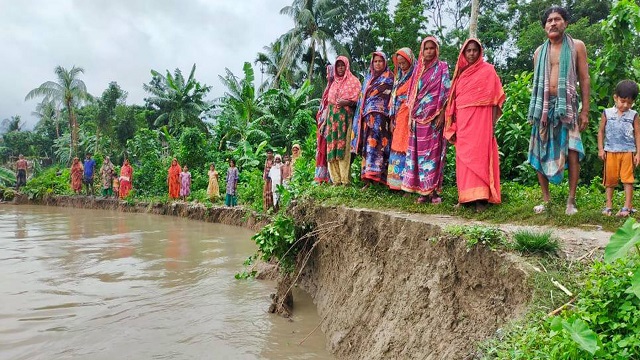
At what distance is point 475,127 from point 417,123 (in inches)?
27.8

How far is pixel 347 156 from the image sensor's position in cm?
564

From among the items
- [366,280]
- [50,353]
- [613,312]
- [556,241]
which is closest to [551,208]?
[556,241]

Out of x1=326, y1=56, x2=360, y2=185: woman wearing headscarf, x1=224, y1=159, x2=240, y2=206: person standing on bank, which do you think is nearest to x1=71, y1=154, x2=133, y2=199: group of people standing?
x1=224, y1=159, x2=240, y2=206: person standing on bank

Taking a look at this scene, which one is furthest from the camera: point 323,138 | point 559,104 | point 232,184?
point 232,184

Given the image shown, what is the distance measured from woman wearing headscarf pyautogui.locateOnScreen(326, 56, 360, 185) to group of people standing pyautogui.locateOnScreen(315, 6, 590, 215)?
0.01 metres

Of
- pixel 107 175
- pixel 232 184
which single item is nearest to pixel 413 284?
pixel 232 184

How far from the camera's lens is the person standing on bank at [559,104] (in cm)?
368

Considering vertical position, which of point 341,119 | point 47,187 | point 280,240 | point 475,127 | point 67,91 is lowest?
point 280,240

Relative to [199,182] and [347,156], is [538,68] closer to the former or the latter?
Answer: [347,156]

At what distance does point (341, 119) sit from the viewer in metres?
5.65

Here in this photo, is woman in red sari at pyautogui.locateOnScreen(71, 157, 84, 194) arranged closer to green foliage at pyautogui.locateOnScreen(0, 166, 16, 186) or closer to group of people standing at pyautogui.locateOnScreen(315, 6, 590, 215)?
green foliage at pyautogui.locateOnScreen(0, 166, 16, 186)

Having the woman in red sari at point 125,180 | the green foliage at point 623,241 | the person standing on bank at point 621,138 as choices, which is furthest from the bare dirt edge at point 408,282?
the woman in red sari at point 125,180

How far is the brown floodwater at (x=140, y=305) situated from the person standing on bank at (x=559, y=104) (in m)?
2.40

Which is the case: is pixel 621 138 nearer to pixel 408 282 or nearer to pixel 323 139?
pixel 408 282
